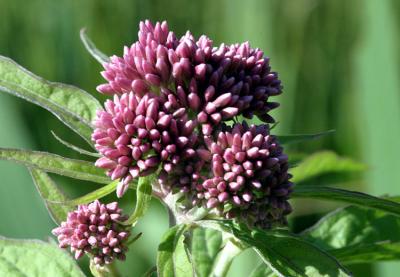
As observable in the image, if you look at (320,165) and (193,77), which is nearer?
(193,77)

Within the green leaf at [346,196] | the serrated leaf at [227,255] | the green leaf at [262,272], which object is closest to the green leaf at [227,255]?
the serrated leaf at [227,255]

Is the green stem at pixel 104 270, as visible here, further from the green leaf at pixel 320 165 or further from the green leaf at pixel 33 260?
the green leaf at pixel 320 165

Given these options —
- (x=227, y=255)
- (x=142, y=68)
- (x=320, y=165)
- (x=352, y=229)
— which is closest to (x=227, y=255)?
(x=227, y=255)

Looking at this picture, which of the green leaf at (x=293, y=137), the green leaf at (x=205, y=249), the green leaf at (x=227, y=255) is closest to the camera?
the green leaf at (x=227, y=255)

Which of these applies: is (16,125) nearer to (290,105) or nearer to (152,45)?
(290,105)

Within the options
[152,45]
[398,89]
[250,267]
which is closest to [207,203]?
[152,45]

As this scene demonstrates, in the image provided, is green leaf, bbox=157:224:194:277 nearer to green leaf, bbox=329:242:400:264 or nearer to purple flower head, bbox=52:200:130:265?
purple flower head, bbox=52:200:130:265

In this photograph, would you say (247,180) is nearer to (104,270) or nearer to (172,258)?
(172,258)
